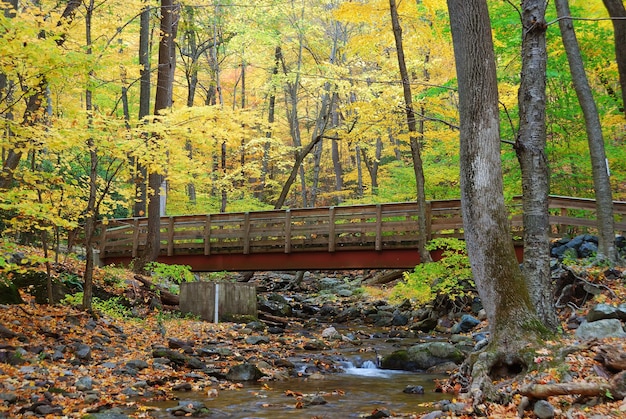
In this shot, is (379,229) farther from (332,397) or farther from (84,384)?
(84,384)

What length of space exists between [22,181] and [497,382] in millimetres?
6675

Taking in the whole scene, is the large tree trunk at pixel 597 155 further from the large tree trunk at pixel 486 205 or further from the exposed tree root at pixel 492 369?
the exposed tree root at pixel 492 369

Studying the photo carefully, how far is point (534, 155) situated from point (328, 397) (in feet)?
12.3

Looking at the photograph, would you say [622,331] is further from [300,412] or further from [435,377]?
[300,412]

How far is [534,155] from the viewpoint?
6.30 meters

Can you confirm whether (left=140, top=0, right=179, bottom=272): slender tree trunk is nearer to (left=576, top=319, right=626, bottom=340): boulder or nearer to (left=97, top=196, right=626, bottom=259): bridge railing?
(left=97, top=196, right=626, bottom=259): bridge railing

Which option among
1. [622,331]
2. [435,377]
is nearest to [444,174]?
[435,377]

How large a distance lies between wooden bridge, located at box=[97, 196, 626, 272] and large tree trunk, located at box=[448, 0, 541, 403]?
6923mm

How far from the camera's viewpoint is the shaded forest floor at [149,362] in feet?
15.7

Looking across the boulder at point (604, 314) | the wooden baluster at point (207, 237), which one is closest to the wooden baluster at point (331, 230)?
the wooden baluster at point (207, 237)

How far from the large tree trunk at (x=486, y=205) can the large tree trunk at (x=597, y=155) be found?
5.48 metres

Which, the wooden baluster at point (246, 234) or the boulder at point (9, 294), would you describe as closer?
the boulder at point (9, 294)

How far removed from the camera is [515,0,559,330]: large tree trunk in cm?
612

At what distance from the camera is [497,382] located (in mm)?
5324
